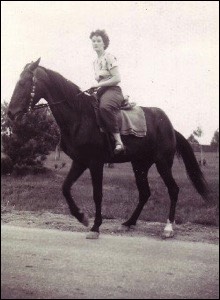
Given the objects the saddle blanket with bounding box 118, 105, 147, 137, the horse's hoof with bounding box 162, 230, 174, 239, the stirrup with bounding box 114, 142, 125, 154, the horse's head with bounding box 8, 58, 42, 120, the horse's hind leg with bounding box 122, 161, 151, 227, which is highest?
the horse's head with bounding box 8, 58, 42, 120

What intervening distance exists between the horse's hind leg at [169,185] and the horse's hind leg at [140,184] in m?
0.07

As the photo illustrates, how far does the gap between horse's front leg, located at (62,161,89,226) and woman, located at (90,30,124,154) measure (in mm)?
152

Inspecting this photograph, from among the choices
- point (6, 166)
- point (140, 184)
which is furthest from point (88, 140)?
point (6, 166)

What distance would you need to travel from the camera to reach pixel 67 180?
73.9 inches

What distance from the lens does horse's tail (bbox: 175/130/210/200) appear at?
7.15 ft

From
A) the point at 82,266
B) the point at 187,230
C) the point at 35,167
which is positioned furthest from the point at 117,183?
the point at 82,266

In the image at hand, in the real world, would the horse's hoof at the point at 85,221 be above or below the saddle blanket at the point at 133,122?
below

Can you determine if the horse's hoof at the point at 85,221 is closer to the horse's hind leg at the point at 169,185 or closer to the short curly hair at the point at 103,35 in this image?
the horse's hind leg at the point at 169,185

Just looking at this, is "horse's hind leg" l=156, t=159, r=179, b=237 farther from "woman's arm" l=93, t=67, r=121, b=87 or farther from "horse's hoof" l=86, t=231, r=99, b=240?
"woman's arm" l=93, t=67, r=121, b=87

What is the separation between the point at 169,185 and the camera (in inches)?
81.3

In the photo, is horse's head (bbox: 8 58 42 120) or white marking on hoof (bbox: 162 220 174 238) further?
white marking on hoof (bbox: 162 220 174 238)

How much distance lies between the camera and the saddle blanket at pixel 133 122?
211cm

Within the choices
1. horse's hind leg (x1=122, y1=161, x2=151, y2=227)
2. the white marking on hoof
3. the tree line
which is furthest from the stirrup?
the white marking on hoof

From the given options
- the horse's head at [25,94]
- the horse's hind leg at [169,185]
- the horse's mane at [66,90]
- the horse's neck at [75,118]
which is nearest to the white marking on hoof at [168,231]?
the horse's hind leg at [169,185]
